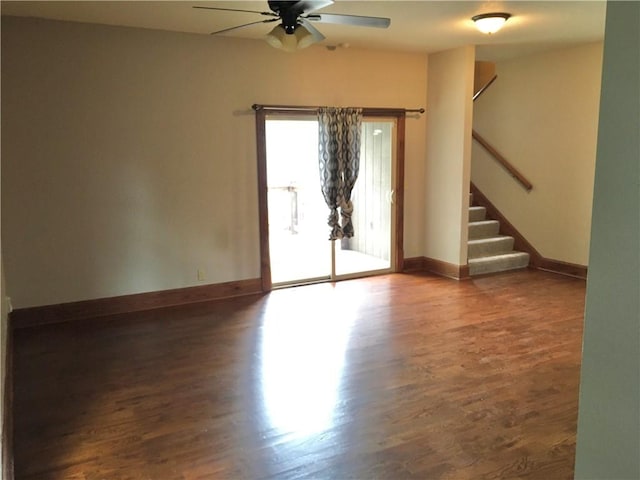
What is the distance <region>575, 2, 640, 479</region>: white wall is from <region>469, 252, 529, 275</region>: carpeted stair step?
5264mm

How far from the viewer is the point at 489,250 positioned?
6.46m

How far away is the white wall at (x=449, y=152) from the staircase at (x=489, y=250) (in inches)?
16.5

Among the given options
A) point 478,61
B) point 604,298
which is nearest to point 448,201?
point 478,61

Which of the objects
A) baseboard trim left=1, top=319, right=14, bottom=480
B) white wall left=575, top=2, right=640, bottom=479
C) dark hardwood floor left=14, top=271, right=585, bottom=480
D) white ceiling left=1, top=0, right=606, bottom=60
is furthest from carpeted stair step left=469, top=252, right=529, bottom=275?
white wall left=575, top=2, right=640, bottom=479

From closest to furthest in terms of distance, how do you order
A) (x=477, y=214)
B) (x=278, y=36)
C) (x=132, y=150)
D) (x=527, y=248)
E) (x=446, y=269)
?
(x=278, y=36) → (x=132, y=150) → (x=446, y=269) → (x=527, y=248) → (x=477, y=214)

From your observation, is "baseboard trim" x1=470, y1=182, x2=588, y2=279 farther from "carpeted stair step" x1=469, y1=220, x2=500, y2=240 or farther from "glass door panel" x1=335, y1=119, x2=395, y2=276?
"glass door panel" x1=335, y1=119, x2=395, y2=276

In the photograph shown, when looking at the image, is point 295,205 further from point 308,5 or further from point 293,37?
point 308,5

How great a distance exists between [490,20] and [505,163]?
2758mm

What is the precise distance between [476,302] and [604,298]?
168 inches

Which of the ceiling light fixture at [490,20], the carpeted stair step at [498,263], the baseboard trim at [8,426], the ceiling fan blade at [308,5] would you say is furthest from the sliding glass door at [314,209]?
the baseboard trim at [8,426]

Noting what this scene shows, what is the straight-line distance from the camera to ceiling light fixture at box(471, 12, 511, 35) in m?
4.13

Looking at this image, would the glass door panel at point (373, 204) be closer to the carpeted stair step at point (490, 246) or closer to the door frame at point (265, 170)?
the door frame at point (265, 170)

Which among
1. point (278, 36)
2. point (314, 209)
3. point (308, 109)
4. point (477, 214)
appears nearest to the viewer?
point (278, 36)

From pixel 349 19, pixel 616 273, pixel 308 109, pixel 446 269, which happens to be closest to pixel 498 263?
pixel 446 269
